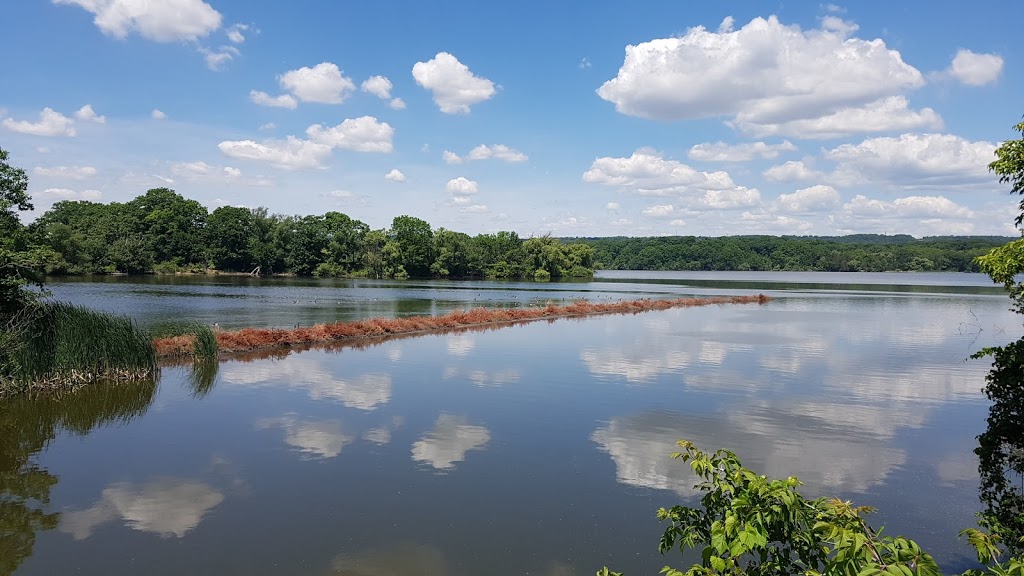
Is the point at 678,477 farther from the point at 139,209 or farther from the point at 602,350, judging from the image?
the point at 139,209

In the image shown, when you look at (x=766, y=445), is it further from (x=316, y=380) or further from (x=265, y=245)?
(x=265, y=245)

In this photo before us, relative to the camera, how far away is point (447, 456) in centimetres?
1280

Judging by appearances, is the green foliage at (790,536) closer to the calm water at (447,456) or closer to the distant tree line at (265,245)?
the calm water at (447,456)

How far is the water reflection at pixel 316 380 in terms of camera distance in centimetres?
1797

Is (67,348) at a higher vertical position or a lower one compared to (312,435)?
higher

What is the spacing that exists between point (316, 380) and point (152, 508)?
10.7 metres

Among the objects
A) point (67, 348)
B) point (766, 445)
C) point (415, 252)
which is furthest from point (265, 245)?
point (766, 445)

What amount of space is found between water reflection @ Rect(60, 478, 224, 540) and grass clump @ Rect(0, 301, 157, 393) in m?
9.56

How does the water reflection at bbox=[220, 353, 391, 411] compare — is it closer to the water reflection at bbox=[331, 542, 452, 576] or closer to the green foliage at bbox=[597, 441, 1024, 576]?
the water reflection at bbox=[331, 542, 452, 576]

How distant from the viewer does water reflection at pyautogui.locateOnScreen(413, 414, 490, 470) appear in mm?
12594

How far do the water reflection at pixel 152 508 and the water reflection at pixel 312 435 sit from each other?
2.48m

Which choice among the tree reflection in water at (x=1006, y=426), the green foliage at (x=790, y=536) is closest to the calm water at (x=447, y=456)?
the tree reflection in water at (x=1006, y=426)

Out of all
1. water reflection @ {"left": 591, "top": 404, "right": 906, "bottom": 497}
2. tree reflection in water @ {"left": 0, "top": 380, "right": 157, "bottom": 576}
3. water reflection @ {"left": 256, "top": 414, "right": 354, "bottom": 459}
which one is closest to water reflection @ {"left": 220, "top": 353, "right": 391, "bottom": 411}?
water reflection @ {"left": 256, "top": 414, "right": 354, "bottom": 459}

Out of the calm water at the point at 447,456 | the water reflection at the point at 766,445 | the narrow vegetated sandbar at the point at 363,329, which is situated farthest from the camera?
the narrow vegetated sandbar at the point at 363,329
